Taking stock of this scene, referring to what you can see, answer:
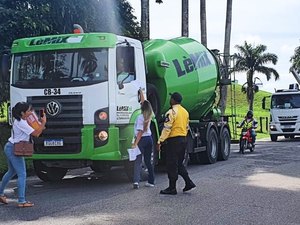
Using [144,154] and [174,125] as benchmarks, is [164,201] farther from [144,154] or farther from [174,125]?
[144,154]

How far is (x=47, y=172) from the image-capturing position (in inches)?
491

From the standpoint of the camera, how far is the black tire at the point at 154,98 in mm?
12695

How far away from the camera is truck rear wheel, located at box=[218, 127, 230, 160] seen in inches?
679

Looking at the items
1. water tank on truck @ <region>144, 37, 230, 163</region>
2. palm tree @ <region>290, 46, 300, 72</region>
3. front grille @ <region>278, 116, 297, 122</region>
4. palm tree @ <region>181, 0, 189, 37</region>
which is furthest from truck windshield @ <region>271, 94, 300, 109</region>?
palm tree @ <region>290, 46, 300, 72</region>

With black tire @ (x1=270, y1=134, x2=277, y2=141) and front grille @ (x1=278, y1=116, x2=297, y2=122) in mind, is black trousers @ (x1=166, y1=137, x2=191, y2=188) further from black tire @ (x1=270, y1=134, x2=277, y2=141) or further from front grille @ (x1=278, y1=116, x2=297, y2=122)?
black tire @ (x1=270, y1=134, x2=277, y2=141)

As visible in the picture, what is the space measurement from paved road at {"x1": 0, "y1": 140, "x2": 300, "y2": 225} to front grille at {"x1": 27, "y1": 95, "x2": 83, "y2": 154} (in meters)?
0.88

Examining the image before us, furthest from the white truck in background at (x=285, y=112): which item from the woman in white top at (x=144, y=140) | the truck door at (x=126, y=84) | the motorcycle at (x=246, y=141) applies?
the woman in white top at (x=144, y=140)

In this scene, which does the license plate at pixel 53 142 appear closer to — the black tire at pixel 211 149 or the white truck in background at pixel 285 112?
the black tire at pixel 211 149

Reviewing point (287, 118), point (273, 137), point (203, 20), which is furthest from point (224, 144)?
point (203, 20)

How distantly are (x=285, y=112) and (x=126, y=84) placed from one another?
64.0ft

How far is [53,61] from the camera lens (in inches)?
442

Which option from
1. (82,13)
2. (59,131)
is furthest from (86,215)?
(82,13)

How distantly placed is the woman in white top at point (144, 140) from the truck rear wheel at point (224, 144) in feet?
21.4

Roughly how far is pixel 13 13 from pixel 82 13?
101 inches
